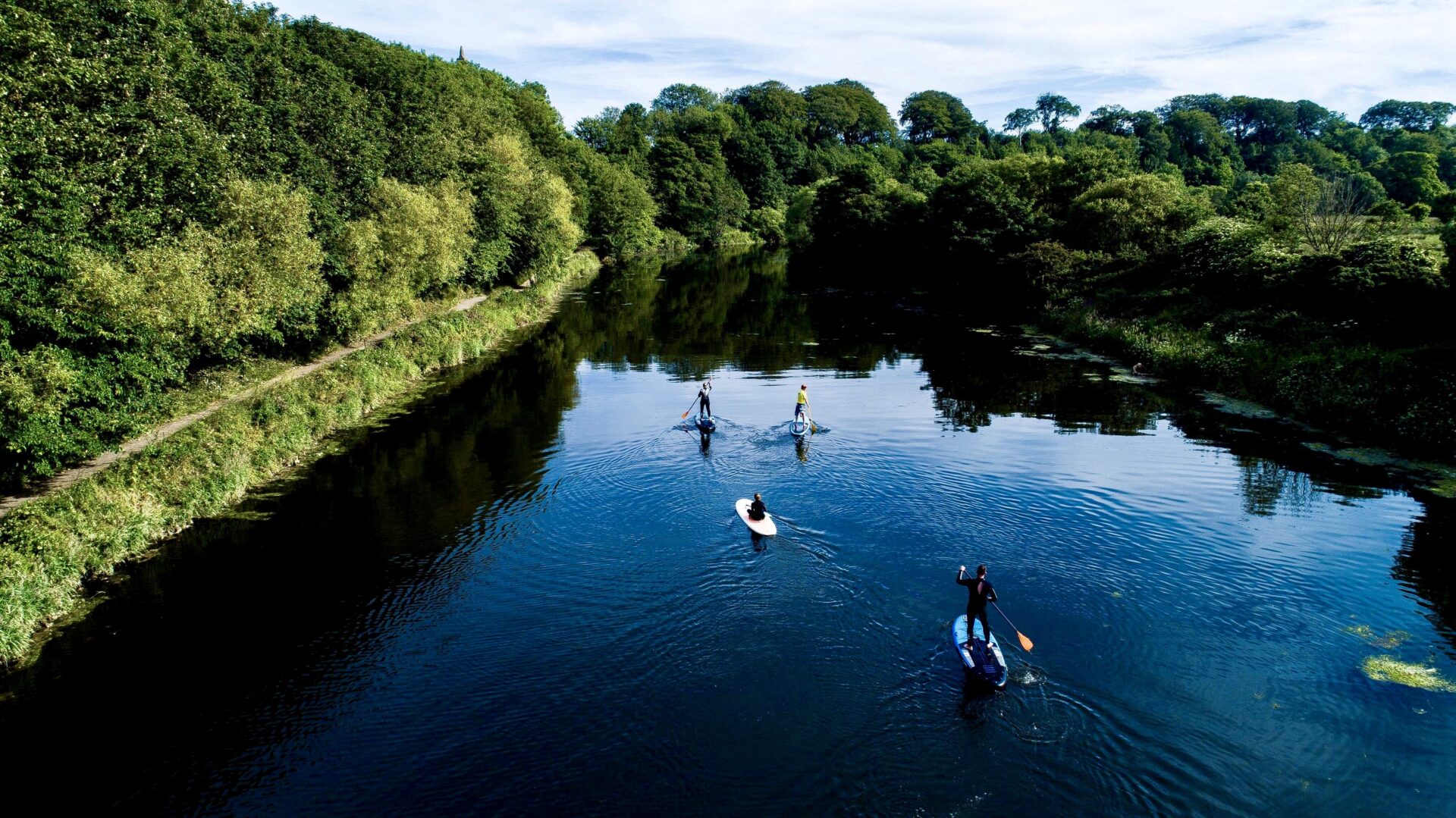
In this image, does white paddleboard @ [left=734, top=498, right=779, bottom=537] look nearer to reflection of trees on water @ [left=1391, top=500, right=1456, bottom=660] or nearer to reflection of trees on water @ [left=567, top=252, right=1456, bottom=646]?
reflection of trees on water @ [left=567, top=252, right=1456, bottom=646]

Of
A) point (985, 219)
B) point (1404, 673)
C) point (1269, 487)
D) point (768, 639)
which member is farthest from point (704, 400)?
point (985, 219)

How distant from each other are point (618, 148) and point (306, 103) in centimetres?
11352

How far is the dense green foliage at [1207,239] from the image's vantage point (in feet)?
A: 123

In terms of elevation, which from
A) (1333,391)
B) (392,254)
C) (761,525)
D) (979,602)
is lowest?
(761,525)

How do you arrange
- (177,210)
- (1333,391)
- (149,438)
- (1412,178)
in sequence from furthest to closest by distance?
1. (1412,178)
2. (1333,391)
3. (177,210)
4. (149,438)

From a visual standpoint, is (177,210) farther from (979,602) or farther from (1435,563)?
(1435,563)

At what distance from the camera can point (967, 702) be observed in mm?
16828

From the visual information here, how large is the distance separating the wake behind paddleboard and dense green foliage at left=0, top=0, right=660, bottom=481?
25.8 meters

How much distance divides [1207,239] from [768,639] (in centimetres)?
5278

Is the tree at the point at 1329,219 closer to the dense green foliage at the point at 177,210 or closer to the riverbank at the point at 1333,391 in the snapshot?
the riverbank at the point at 1333,391

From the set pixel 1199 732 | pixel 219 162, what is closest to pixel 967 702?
pixel 1199 732

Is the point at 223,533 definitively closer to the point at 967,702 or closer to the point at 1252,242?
the point at 967,702

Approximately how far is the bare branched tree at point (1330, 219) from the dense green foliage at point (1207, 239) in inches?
6.5

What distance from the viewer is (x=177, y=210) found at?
32.4 m
